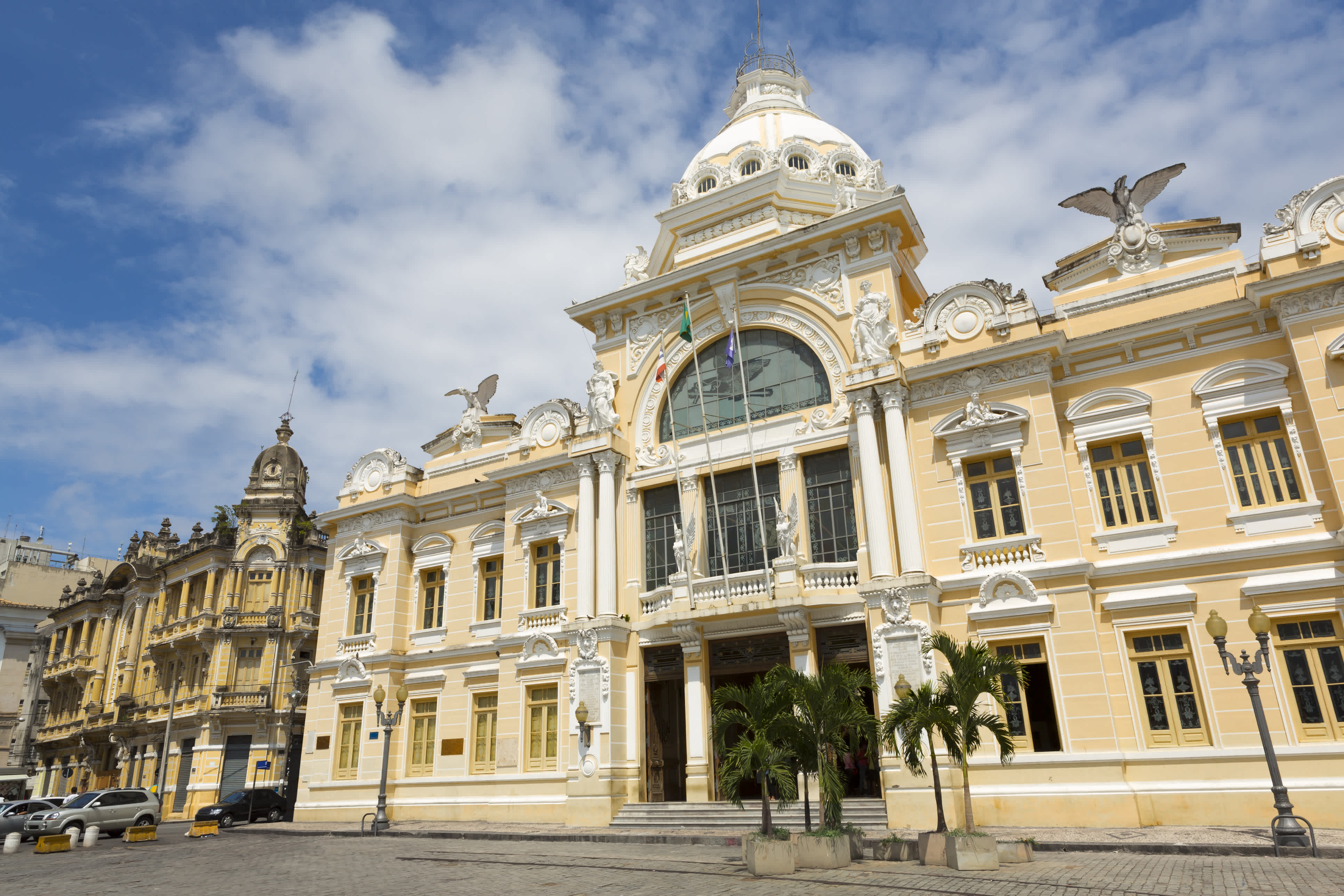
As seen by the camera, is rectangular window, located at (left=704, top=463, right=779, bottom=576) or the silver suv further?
the silver suv

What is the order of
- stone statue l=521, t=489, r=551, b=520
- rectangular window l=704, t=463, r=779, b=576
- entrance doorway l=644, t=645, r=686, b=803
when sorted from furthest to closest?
stone statue l=521, t=489, r=551, b=520 < entrance doorway l=644, t=645, r=686, b=803 < rectangular window l=704, t=463, r=779, b=576

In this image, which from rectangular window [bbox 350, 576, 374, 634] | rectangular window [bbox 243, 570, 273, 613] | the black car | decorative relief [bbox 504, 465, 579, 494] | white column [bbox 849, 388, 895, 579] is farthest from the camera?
rectangular window [bbox 243, 570, 273, 613]

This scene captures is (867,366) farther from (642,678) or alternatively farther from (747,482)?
(642,678)

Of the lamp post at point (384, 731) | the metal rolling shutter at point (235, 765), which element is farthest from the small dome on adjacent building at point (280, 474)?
the lamp post at point (384, 731)

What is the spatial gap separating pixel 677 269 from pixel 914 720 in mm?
16190

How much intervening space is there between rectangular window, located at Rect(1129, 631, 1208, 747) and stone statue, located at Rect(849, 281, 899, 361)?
27.6 ft

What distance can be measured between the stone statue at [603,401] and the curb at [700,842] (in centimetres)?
1095

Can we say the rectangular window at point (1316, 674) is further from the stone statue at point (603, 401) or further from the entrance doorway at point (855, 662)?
the stone statue at point (603, 401)

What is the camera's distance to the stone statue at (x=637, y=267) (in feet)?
90.9

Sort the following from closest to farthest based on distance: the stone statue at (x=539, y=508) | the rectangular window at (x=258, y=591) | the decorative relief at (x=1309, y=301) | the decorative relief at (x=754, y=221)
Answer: the decorative relief at (x=1309, y=301) < the stone statue at (x=539, y=508) < the decorative relief at (x=754, y=221) < the rectangular window at (x=258, y=591)

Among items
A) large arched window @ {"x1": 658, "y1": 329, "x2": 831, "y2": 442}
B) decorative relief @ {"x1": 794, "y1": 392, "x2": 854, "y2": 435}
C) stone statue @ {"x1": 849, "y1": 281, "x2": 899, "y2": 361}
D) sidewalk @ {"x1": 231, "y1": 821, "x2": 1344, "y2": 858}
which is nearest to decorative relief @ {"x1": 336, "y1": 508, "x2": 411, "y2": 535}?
sidewalk @ {"x1": 231, "y1": 821, "x2": 1344, "y2": 858}

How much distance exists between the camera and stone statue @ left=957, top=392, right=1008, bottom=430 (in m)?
20.2

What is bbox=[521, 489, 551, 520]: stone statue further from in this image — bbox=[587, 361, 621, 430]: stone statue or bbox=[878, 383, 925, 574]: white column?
bbox=[878, 383, 925, 574]: white column

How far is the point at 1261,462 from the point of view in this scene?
59.5ft
